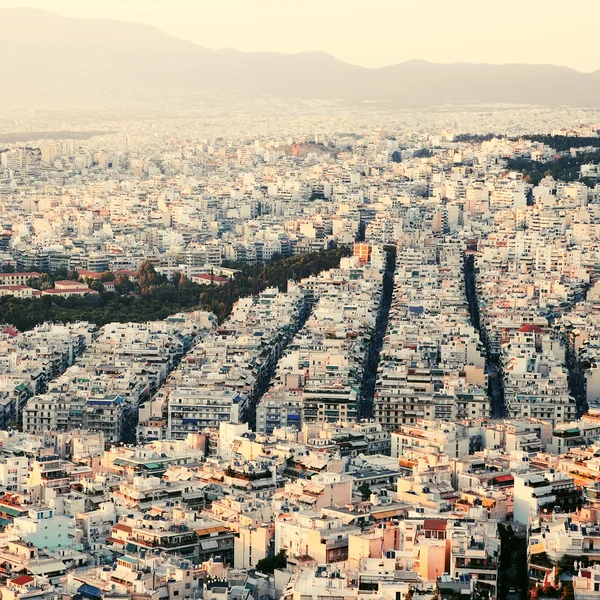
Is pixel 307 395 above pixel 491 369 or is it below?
above

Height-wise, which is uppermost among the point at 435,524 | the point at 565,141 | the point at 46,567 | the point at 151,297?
the point at 565,141

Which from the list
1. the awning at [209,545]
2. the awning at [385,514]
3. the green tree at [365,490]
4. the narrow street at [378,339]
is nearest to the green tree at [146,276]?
the narrow street at [378,339]

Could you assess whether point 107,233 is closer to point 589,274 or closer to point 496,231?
point 496,231

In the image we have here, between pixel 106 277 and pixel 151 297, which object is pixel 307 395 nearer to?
pixel 151 297

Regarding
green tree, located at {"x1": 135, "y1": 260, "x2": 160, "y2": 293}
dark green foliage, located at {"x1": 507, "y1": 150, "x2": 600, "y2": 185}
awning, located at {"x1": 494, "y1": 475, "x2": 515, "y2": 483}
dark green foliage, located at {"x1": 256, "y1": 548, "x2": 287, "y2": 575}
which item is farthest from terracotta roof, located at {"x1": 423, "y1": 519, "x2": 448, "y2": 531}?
dark green foliage, located at {"x1": 507, "y1": 150, "x2": 600, "y2": 185}

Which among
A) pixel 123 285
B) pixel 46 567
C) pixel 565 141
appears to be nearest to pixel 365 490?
pixel 46 567

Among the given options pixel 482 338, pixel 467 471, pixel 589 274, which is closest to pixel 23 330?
pixel 482 338
